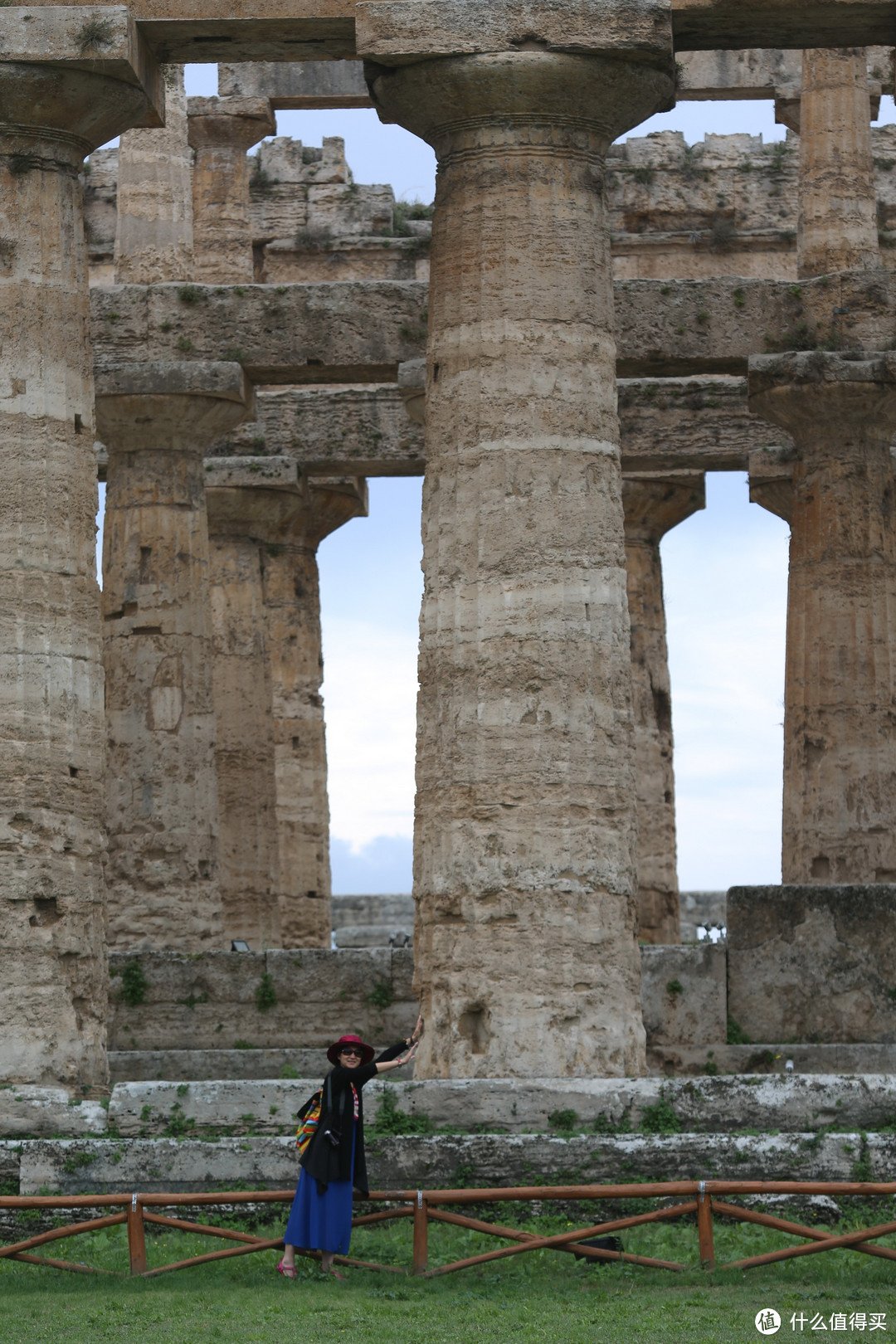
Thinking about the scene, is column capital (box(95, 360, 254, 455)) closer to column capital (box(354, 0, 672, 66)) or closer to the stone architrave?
the stone architrave

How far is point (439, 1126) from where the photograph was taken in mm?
15070

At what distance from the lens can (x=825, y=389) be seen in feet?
74.1

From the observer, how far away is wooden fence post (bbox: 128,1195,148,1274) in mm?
12984

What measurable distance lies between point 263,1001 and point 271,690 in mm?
7279

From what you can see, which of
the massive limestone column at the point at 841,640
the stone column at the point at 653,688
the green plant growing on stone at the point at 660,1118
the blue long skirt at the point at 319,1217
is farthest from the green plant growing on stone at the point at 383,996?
the stone column at the point at 653,688

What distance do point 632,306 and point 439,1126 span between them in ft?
33.0

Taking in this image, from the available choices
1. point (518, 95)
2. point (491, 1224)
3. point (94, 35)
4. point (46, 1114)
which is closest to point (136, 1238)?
point (491, 1224)

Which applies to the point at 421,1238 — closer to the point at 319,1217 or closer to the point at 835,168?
the point at 319,1217

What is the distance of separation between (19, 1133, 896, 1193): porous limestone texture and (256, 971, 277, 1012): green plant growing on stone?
6367 millimetres

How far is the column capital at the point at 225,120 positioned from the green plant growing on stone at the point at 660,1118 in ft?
63.7

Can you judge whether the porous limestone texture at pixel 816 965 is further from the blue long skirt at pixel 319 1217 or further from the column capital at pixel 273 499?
the column capital at pixel 273 499

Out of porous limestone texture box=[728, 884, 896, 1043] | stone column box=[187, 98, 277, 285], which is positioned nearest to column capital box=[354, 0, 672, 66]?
porous limestone texture box=[728, 884, 896, 1043]

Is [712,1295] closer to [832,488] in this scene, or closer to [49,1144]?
[49,1144]

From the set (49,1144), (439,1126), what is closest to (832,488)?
(439,1126)
